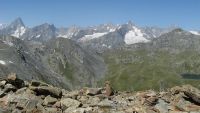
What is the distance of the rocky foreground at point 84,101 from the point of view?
3447cm

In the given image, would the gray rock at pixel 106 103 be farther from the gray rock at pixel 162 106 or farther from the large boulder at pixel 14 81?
the large boulder at pixel 14 81

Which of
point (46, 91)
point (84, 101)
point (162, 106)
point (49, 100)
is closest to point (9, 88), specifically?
point (46, 91)

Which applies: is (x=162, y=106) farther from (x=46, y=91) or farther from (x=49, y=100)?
(x=46, y=91)

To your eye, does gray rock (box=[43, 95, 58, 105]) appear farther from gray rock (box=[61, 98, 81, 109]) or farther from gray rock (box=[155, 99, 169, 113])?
gray rock (box=[155, 99, 169, 113])

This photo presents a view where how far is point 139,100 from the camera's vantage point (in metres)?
39.2

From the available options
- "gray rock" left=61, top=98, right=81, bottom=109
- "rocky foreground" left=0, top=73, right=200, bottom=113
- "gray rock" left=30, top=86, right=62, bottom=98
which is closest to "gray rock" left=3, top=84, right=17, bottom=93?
"rocky foreground" left=0, top=73, right=200, bottom=113

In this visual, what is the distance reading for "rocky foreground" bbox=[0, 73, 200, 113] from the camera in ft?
113

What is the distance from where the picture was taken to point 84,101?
3875 cm

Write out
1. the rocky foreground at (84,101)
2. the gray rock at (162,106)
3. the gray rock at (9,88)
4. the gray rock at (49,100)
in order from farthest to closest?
the gray rock at (9,88) < the gray rock at (162,106) < the gray rock at (49,100) < the rocky foreground at (84,101)

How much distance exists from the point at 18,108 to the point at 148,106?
11.8 meters

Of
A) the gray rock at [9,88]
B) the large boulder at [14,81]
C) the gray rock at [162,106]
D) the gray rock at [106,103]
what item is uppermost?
the large boulder at [14,81]

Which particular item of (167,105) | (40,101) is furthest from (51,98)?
(167,105)

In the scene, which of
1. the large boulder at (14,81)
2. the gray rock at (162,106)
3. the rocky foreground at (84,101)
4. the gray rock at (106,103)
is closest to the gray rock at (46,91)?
the rocky foreground at (84,101)

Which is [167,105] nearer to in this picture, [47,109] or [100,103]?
[100,103]
